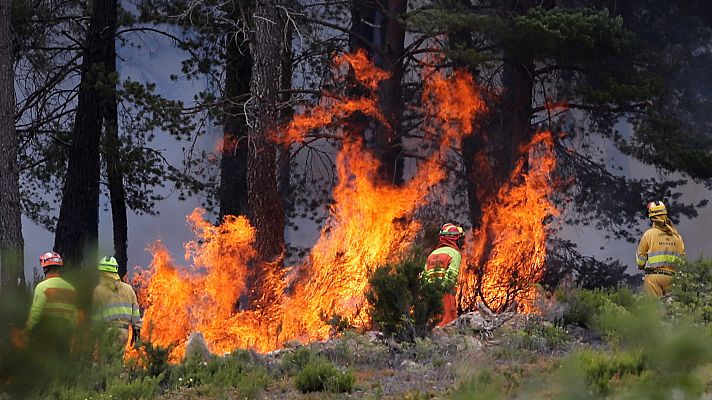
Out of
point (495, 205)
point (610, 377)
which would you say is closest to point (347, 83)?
point (495, 205)

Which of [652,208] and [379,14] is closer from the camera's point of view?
[652,208]

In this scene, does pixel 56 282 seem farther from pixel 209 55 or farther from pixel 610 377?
pixel 209 55

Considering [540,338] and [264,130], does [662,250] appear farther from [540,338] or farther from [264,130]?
[264,130]

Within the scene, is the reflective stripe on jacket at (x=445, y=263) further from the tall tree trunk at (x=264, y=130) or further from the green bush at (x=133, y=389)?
the tall tree trunk at (x=264, y=130)

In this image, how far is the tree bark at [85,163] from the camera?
18453 mm

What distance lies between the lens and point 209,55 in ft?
64.1

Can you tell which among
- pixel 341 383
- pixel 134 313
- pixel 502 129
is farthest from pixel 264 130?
pixel 341 383

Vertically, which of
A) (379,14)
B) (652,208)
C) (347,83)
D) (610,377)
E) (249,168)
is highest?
(379,14)

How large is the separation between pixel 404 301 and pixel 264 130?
632 cm

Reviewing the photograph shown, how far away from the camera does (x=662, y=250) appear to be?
483 inches

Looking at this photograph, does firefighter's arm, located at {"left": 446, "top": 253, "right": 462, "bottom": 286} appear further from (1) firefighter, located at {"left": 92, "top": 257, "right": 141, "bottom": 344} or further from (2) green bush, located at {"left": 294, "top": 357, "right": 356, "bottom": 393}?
(1) firefighter, located at {"left": 92, "top": 257, "right": 141, "bottom": 344}

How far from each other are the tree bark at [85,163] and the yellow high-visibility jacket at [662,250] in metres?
10.6

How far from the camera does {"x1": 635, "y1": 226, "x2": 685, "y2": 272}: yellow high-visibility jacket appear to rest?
12258 millimetres

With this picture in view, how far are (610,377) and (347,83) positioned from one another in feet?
42.6
